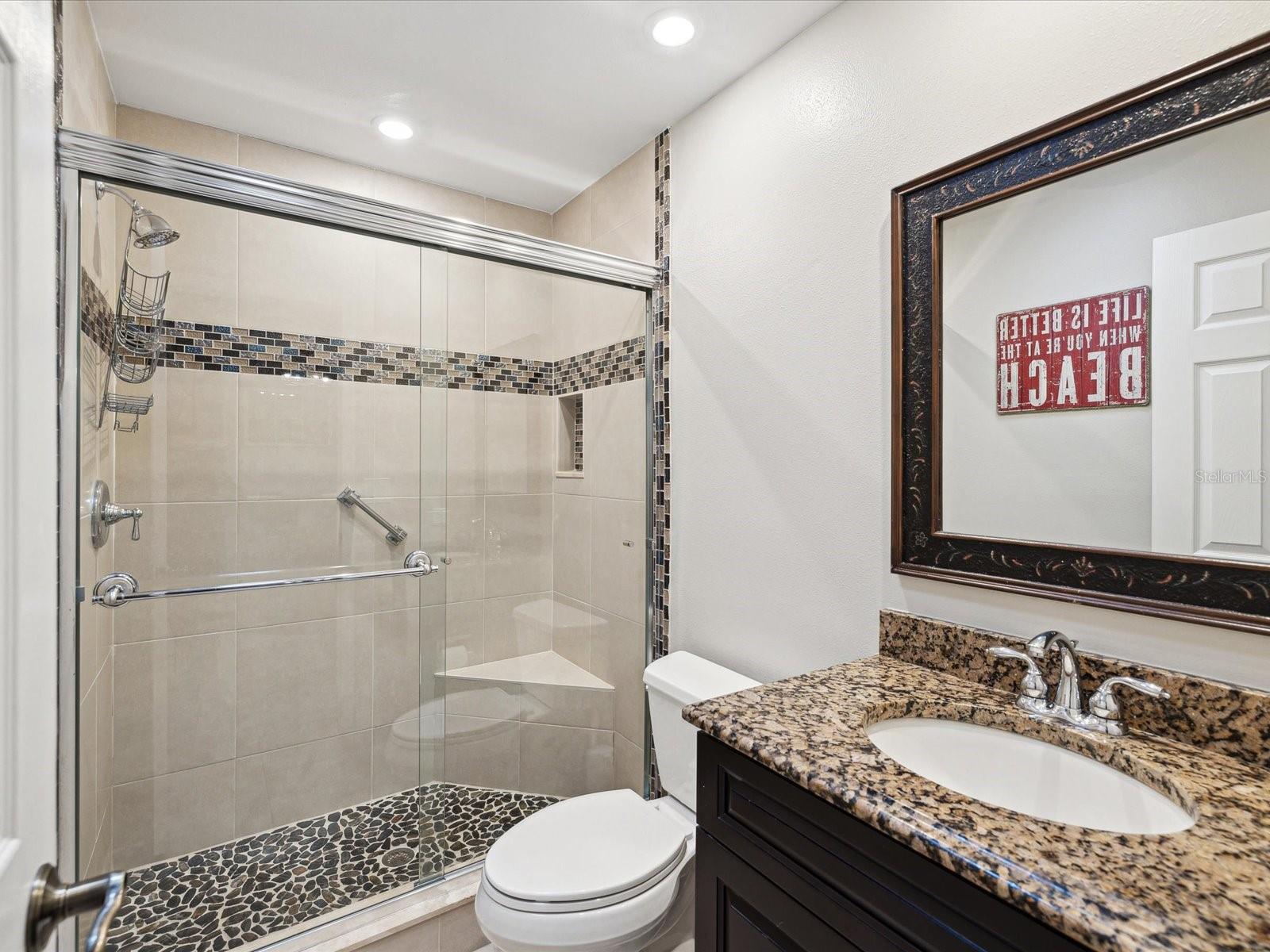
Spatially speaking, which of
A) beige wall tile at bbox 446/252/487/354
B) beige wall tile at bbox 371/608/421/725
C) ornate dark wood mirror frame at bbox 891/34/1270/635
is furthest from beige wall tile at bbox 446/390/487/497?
ornate dark wood mirror frame at bbox 891/34/1270/635

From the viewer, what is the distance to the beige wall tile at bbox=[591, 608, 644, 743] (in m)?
2.19

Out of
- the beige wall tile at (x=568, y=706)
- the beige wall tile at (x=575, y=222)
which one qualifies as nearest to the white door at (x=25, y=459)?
the beige wall tile at (x=568, y=706)

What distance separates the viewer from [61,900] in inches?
20.7

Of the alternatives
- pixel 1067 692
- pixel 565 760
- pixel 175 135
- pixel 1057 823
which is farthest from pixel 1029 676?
pixel 175 135

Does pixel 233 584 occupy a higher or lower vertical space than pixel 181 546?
lower

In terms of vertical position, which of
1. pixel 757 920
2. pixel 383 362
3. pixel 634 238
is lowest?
pixel 757 920

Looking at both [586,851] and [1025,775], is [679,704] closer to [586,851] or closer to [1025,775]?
[586,851]

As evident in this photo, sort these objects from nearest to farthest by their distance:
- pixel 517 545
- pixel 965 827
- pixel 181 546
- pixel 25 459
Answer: pixel 25 459 < pixel 965 827 < pixel 181 546 < pixel 517 545

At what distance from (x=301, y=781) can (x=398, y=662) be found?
48 cm

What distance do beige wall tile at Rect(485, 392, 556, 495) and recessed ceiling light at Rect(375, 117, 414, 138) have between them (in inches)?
37.6

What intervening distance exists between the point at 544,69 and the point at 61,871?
232 centimetres

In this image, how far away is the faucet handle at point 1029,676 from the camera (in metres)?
1.07

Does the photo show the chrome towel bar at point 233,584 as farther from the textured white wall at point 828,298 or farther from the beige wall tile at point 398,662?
the textured white wall at point 828,298

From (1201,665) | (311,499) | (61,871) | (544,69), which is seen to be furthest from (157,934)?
(544,69)
